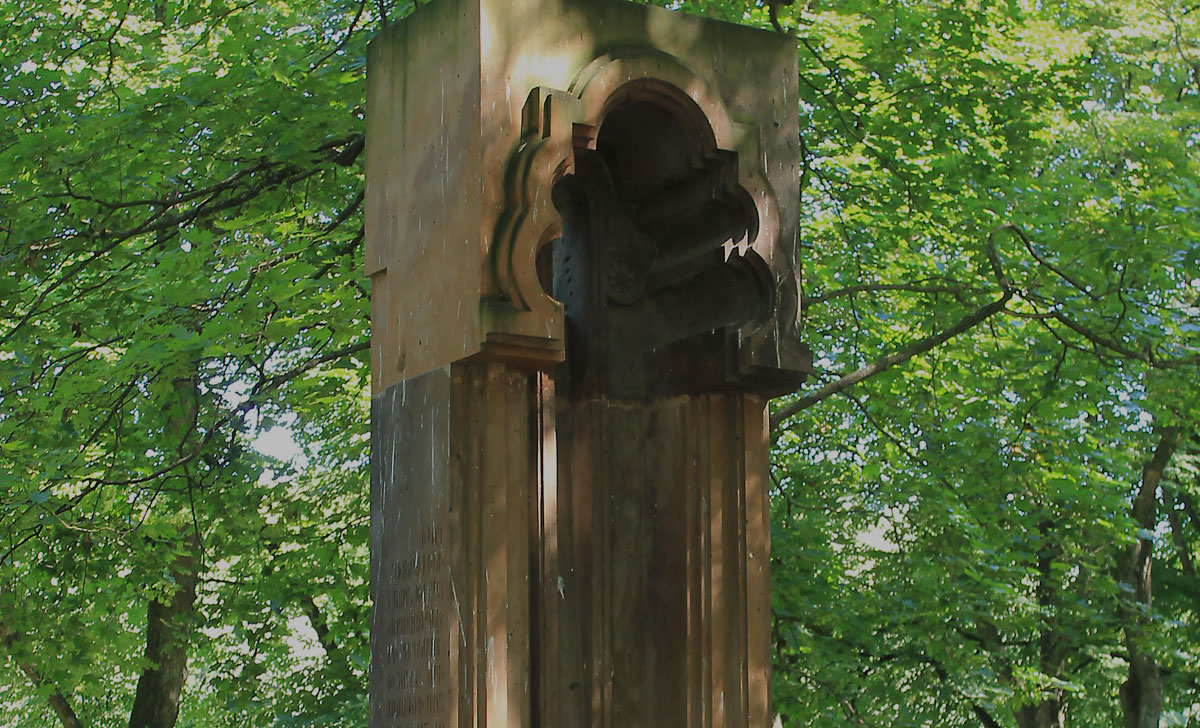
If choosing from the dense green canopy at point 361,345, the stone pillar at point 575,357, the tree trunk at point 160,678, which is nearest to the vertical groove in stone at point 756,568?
the stone pillar at point 575,357

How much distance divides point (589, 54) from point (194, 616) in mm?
7538

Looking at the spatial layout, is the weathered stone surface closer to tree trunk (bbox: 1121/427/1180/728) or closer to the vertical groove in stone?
the vertical groove in stone

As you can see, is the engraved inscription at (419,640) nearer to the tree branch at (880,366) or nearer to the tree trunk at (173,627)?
the tree branch at (880,366)

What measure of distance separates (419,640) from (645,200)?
1.66 meters

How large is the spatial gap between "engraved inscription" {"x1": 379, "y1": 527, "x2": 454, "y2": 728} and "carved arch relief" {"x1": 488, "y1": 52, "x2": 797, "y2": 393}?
644mm

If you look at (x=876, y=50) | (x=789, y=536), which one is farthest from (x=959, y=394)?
(x=876, y=50)

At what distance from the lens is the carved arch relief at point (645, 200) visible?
3.74 m

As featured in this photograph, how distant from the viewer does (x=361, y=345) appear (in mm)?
8133

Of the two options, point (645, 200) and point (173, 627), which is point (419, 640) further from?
point (173, 627)

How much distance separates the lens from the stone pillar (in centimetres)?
372

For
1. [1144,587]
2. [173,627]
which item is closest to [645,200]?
[173,627]

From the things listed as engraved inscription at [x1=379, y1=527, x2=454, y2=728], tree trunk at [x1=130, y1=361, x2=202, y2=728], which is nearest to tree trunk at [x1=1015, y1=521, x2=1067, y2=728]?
A: tree trunk at [x1=130, y1=361, x2=202, y2=728]

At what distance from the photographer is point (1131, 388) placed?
12977 millimetres

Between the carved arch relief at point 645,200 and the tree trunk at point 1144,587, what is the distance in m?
11.1
